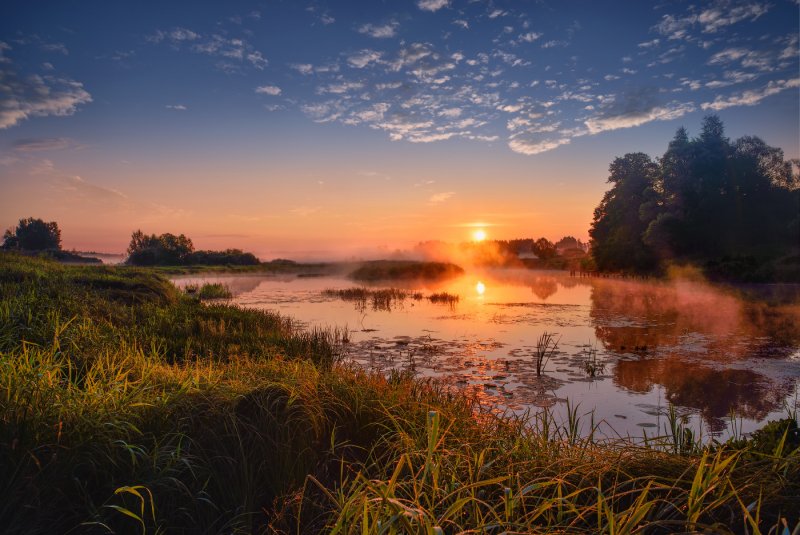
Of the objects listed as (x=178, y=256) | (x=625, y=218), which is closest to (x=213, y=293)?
(x=625, y=218)

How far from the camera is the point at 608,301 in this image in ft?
93.8

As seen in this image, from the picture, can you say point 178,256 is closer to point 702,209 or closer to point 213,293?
point 213,293

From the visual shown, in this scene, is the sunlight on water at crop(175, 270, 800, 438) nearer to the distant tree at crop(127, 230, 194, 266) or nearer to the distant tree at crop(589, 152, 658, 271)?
the distant tree at crop(589, 152, 658, 271)

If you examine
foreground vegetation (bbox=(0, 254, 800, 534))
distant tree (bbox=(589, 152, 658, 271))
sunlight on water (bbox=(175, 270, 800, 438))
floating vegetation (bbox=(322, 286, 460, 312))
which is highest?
distant tree (bbox=(589, 152, 658, 271))

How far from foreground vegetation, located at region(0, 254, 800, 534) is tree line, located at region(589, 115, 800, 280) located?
49532mm

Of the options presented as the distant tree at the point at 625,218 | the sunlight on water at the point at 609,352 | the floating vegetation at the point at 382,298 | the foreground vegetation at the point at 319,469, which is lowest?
the sunlight on water at the point at 609,352

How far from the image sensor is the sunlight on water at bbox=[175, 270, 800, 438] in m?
8.94

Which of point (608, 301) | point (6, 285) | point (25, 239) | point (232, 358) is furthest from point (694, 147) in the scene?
point (25, 239)

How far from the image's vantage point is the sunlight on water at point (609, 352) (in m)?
8.94

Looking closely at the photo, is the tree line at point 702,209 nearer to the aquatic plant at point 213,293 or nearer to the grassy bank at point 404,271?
the grassy bank at point 404,271

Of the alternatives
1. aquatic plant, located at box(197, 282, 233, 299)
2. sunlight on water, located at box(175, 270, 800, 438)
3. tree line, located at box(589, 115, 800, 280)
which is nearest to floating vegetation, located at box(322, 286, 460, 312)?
sunlight on water, located at box(175, 270, 800, 438)

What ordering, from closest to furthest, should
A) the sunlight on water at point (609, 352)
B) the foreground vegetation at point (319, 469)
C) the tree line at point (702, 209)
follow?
the foreground vegetation at point (319, 469)
the sunlight on water at point (609, 352)
the tree line at point (702, 209)

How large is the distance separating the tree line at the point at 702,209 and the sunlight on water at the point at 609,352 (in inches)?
877

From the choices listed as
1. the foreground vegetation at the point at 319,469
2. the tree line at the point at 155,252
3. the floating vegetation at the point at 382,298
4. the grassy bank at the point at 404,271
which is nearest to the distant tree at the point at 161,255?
the tree line at the point at 155,252
